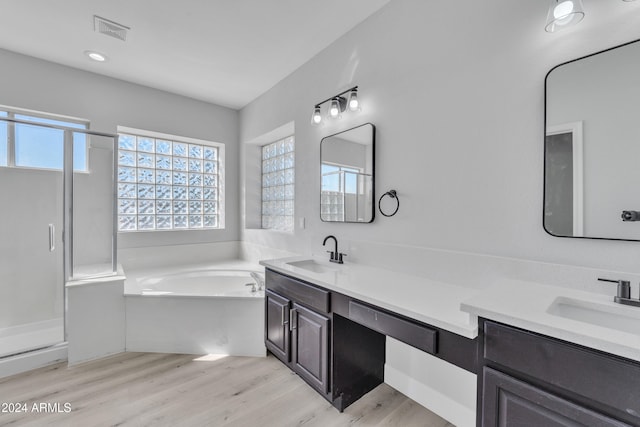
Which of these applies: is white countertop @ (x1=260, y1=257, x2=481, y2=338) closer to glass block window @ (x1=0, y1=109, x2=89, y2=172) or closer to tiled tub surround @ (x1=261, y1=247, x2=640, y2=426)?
tiled tub surround @ (x1=261, y1=247, x2=640, y2=426)

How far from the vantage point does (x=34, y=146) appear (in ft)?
8.62

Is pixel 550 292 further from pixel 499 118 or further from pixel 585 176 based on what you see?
pixel 499 118

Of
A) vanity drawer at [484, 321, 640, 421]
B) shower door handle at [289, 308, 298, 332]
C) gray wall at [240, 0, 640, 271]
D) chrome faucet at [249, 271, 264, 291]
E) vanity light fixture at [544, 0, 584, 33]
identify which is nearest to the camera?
vanity drawer at [484, 321, 640, 421]

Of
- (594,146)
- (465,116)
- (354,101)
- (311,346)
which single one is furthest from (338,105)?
(311,346)

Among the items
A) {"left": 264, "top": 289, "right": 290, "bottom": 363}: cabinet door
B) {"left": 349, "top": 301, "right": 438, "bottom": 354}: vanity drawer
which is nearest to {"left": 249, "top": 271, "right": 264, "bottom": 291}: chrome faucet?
{"left": 264, "top": 289, "right": 290, "bottom": 363}: cabinet door

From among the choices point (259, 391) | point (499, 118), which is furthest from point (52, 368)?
point (499, 118)

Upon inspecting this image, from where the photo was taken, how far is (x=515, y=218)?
1.44m

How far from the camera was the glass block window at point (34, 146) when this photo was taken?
2564 millimetres

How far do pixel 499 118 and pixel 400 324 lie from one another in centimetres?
119

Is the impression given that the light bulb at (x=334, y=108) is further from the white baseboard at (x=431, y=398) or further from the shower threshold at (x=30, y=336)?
the shower threshold at (x=30, y=336)

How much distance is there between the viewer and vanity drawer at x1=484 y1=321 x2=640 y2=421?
0.78 meters

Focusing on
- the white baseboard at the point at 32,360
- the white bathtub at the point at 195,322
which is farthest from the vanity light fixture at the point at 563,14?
the white baseboard at the point at 32,360

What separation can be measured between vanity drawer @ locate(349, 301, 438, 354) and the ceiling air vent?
274 centimetres

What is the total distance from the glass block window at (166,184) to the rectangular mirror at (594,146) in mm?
3756
